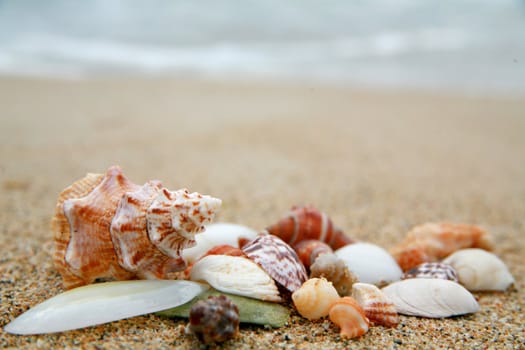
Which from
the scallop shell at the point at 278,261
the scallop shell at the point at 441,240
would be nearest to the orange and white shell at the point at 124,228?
the scallop shell at the point at 278,261

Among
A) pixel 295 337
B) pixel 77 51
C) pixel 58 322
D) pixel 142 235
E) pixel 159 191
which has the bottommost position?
pixel 295 337

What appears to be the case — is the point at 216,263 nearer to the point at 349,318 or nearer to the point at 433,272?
the point at 349,318

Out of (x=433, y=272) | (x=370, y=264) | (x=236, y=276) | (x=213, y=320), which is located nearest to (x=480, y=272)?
(x=433, y=272)

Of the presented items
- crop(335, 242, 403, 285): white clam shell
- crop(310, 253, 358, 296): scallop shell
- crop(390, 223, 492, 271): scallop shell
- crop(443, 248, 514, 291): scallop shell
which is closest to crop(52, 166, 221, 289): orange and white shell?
crop(310, 253, 358, 296): scallop shell

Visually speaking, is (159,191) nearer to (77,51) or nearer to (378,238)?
(378,238)

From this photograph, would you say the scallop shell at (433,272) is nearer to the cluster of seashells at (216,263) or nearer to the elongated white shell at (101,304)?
the cluster of seashells at (216,263)

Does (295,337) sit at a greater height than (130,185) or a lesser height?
lesser

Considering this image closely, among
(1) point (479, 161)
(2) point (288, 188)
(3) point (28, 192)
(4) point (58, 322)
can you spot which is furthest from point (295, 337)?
(1) point (479, 161)
